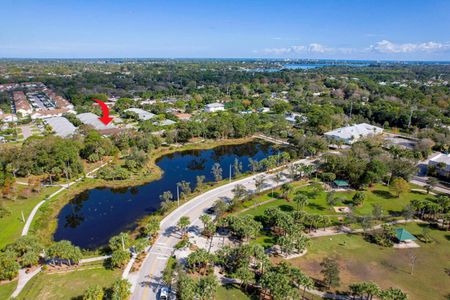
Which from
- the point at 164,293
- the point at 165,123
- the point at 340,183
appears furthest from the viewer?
the point at 165,123

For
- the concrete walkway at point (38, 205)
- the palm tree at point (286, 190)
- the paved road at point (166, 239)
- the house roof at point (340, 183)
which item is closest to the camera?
the paved road at point (166, 239)

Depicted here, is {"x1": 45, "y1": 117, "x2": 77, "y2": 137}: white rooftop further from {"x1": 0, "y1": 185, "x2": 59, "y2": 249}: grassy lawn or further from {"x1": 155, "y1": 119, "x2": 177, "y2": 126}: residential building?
{"x1": 0, "y1": 185, "x2": 59, "y2": 249}: grassy lawn

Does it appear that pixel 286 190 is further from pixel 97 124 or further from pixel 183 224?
pixel 97 124

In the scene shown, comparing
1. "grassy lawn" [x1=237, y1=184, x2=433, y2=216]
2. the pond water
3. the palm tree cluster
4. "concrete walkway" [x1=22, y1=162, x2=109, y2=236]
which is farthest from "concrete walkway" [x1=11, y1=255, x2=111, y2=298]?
the palm tree cluster

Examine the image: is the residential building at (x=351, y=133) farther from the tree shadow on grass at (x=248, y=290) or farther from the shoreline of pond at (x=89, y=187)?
the tree shadow on grass at (x=248, y=290)

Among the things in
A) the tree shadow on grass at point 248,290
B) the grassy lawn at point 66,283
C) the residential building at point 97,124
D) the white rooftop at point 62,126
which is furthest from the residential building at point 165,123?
the tree shadow on grass at point 248,290

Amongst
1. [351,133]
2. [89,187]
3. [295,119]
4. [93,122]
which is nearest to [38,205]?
[89,187]
